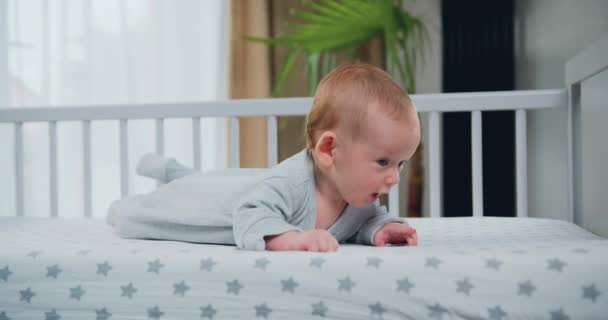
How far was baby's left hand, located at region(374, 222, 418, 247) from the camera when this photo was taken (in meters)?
0.86

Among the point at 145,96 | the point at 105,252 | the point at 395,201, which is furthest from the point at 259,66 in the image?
the point at 105,252

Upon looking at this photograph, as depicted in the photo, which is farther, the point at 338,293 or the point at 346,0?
the point at 346,0

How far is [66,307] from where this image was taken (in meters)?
0.71

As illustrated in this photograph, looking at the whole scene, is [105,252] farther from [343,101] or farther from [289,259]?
[343,101]

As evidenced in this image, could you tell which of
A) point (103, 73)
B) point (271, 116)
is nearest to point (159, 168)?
point (271, 116)

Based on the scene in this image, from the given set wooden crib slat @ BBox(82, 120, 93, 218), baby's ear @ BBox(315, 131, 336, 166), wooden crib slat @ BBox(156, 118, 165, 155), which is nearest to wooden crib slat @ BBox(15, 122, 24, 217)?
wooden crib slat @ BBox(82, 120, 93, 218)

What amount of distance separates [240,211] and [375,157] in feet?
0.63

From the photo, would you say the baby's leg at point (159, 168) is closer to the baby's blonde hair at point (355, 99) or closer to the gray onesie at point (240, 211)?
the gray onesie at point (240, 211)

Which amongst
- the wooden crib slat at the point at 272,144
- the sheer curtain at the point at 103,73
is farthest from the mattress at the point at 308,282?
the sheer curtain at the point at 103,73

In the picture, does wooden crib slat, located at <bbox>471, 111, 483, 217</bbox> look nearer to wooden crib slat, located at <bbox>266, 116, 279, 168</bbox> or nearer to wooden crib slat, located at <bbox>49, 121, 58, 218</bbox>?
wooden crib slat, located at <bbox>266, 116, 279, 168</bbox>

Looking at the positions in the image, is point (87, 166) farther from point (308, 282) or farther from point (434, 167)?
point (308, 282)

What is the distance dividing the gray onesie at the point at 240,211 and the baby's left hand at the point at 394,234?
0.04 ft

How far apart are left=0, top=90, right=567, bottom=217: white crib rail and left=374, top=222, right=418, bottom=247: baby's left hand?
0.37 meters

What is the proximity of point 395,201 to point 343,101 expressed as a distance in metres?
0.53
